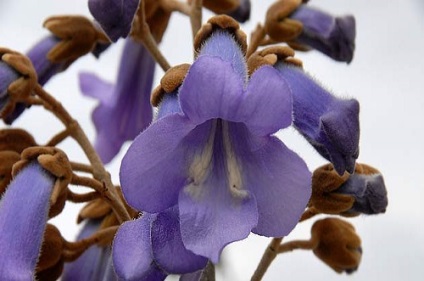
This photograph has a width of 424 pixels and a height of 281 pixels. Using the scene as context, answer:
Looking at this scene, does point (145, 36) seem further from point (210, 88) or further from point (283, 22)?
point (210, 88)

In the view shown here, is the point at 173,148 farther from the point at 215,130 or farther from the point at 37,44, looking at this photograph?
the point at 37,44

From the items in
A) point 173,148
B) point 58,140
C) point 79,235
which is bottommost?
point 79,235

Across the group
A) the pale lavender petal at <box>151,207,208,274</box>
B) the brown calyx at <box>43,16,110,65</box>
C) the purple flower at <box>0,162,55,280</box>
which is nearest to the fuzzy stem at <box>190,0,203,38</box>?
the brown calyx at <box>43,16,110,65</box>

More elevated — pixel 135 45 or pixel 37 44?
pixel 37 44

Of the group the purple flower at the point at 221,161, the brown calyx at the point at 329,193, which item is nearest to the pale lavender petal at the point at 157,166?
the purple flower at the point at 221,161

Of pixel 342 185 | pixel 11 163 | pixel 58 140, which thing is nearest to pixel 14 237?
pixel 11 163

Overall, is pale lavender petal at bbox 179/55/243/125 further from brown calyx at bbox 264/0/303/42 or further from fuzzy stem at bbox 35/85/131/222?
brown calyx at bbox 264/0/303/42
